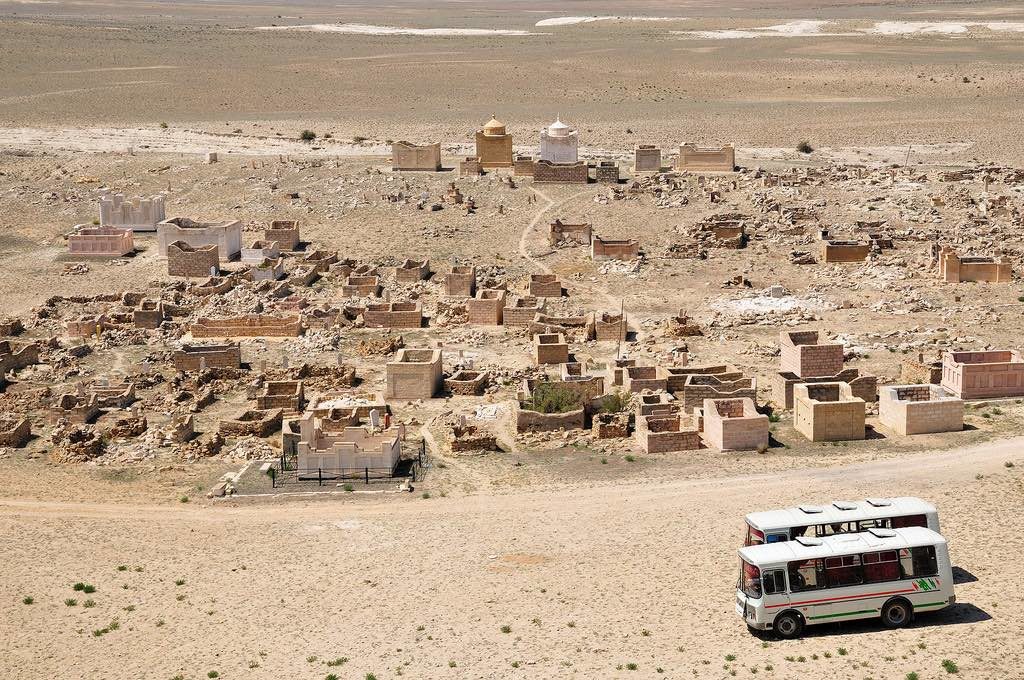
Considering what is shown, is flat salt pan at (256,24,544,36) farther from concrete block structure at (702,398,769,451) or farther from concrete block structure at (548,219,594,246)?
concrete block structure at (702,398,769,451)

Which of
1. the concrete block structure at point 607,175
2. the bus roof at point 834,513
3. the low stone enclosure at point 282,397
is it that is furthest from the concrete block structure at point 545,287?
the bus roof at point 834,513

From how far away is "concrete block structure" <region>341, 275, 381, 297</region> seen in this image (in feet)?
154

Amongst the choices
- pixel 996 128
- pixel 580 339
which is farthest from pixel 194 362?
pixel 996 128

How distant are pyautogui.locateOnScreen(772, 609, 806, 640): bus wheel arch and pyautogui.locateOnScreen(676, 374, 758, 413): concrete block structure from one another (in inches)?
468

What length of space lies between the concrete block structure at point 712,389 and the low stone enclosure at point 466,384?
480cm

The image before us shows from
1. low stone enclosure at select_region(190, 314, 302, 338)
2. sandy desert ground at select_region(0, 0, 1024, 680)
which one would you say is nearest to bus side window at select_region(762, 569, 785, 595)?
sandy desert ground at select_region(0, 0, 1024, 680)

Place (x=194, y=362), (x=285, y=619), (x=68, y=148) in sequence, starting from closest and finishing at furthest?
(x=285, y=619) < (x=194, y=362) < (x=68, y=148)

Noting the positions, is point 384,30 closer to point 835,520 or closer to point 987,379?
point 987,379

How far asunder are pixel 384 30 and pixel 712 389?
116553mm

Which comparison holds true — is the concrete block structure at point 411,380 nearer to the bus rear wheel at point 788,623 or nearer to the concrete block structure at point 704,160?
the bus rear wheel at point 788,623

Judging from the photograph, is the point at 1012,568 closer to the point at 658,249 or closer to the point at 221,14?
the point at 658,249

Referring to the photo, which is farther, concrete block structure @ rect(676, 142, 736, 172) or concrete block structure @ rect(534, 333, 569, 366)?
concrete block structure @ rect(676, 142, 736, 172)

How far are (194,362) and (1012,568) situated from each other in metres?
21.9

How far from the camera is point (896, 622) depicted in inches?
868
